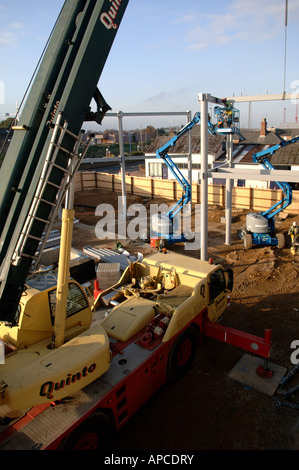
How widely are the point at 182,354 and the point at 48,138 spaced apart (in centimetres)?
508

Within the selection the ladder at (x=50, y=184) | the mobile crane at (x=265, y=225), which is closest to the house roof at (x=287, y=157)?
the mobile crane at (x=265, y=225)

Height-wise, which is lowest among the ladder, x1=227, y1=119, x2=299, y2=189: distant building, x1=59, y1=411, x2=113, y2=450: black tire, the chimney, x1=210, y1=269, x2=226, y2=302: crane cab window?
x1=59, y1=411, x2=113, y2=450: black tire

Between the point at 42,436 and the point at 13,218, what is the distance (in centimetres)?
309

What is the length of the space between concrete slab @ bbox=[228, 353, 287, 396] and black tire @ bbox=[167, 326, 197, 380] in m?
0.96

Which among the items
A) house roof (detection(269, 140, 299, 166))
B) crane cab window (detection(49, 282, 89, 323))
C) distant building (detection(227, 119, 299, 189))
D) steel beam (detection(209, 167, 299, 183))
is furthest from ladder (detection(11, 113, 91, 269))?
house roof (detection(269, 140, 299, 166))

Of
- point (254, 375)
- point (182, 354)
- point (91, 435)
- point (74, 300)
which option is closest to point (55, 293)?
point (74, 300)

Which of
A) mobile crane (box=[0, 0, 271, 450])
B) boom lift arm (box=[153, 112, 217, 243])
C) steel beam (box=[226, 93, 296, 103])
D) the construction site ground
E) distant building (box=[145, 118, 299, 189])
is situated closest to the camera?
mobile crane (box=[0, 0, 271, 450])

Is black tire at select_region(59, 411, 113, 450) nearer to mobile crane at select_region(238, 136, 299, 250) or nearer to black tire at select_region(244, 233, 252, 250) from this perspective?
black tire at select_region(244, 233, 252, 250)

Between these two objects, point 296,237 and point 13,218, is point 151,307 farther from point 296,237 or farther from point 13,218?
point 296,237

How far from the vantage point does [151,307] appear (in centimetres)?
696

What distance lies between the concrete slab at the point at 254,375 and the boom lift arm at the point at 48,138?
4832 millimetres

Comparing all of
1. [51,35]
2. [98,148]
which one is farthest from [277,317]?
[98,148]

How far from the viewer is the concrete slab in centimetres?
667

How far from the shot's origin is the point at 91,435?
490 cm
